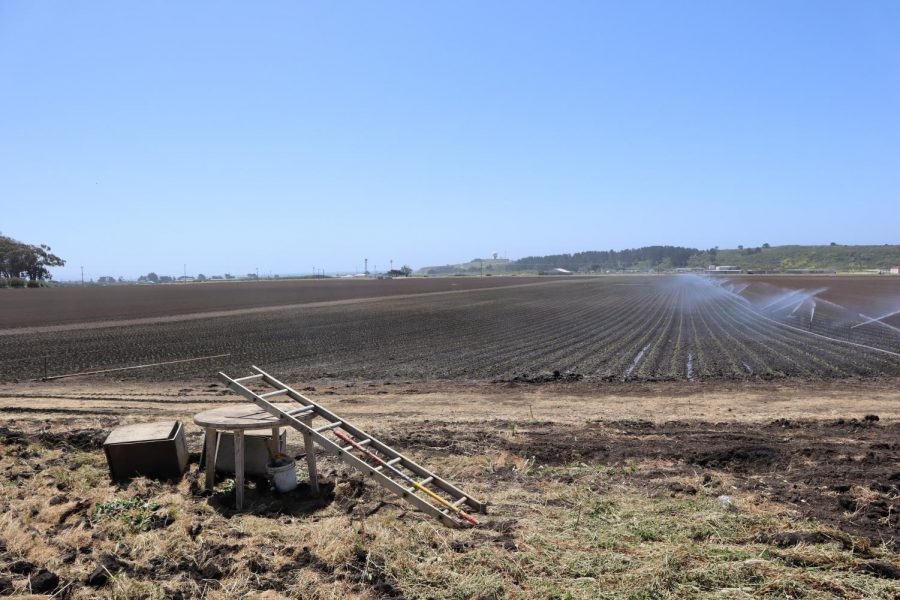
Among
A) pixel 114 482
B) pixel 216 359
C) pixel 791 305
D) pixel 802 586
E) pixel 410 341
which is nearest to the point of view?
pixel 802 586

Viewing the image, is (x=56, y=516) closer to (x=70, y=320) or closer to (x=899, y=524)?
(x=899, y=524)

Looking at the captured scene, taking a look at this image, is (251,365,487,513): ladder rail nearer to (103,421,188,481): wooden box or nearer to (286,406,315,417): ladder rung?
(286,406,315,417): ladder rung

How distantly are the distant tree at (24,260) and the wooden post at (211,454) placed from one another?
462 feet

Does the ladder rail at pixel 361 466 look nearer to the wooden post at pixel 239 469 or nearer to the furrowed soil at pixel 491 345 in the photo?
the wooden post at pixel 239 469

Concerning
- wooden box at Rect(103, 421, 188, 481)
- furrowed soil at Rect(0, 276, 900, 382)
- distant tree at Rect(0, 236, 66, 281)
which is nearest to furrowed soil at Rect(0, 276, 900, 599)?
wooden box at Rect(103, 421, 188, 481)

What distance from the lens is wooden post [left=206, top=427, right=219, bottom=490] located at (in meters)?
6.27

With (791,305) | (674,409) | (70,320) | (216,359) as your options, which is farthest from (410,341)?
(791,305)

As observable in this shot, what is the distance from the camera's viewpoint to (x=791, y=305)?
39125 mm

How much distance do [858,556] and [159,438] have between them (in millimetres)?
7141

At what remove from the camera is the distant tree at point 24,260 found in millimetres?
121062

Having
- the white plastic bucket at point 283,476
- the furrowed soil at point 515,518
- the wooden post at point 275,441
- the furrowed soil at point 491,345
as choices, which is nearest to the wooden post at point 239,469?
the furrowed soil at point 515,518

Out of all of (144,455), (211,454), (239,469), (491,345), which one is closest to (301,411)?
(239,469)

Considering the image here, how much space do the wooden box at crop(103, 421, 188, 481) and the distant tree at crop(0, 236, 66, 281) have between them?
5513 inches

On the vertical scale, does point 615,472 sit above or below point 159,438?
below
